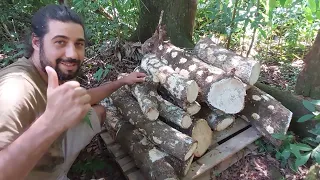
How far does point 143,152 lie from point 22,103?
1.09 metres

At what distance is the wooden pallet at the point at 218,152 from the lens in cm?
256

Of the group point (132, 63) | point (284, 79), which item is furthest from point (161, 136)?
point (284, 79)

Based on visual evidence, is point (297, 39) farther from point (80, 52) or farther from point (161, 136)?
point (80, 52)

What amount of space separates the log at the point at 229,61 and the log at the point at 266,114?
0.17 metres

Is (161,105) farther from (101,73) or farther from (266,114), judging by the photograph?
(101,73)

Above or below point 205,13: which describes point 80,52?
above

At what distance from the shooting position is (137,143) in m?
2.60

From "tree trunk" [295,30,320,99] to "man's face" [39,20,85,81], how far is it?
2167 millimetres

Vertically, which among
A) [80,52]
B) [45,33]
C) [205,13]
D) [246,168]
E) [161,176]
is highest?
[45,33]

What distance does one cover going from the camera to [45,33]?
7.16ft

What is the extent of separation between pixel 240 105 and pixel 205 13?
268cm

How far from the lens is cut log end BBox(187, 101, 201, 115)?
2.64 metres

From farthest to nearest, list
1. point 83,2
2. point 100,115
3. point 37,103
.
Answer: point 83,2, point 100,115, point 37,103

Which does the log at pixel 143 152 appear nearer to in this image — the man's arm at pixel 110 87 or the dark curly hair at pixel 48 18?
the man's arm at pixel 110 87
